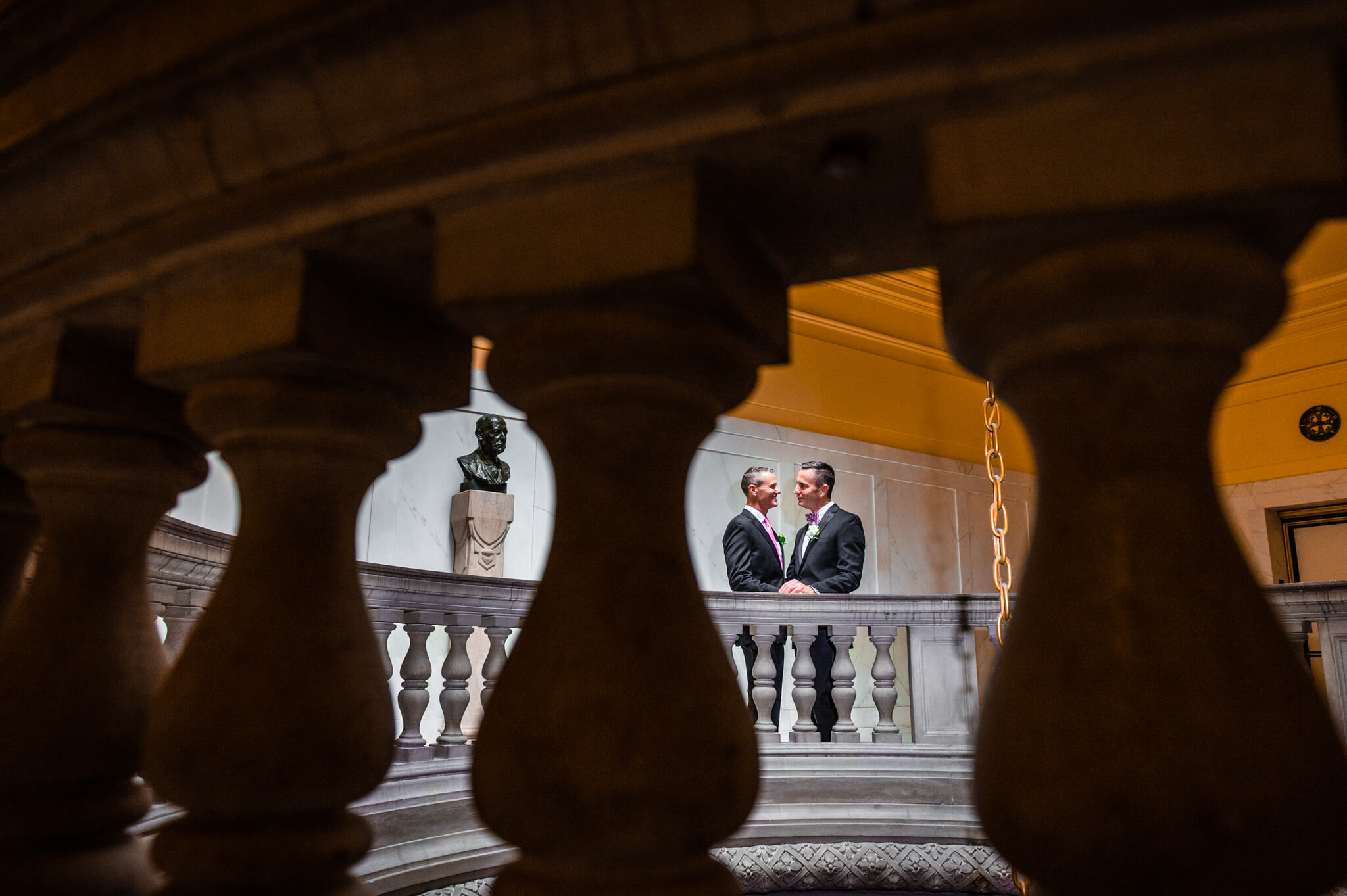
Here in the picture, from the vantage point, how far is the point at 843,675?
3748 millimetres

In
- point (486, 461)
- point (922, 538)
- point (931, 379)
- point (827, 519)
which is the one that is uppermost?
point (931, 379)

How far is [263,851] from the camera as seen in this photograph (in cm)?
55

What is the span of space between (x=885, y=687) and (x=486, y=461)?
278cm

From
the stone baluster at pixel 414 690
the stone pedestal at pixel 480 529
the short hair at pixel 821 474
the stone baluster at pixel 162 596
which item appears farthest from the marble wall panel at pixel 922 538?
the stone baluster at pixel 162 596

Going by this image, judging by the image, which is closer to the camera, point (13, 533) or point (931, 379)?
point (13, 533)

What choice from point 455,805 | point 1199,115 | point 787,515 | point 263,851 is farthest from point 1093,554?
point 787,515

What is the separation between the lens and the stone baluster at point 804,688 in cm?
364

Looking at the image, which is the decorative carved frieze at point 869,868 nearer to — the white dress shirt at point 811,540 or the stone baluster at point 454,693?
the stone baluster at point 454,693

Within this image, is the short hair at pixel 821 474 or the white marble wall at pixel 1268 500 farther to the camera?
the white marble wall at pixel 1268 500

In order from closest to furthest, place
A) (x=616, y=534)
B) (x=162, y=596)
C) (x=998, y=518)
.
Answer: (x=616, y=534) < (x=162, y=596) < (x=998, y=518)

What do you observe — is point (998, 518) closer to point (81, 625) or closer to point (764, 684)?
point (764, 684)

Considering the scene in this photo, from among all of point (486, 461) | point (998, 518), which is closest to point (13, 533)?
point (998, 518)

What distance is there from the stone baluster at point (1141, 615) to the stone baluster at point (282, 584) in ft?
1.24

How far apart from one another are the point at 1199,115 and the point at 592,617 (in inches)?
14.1
